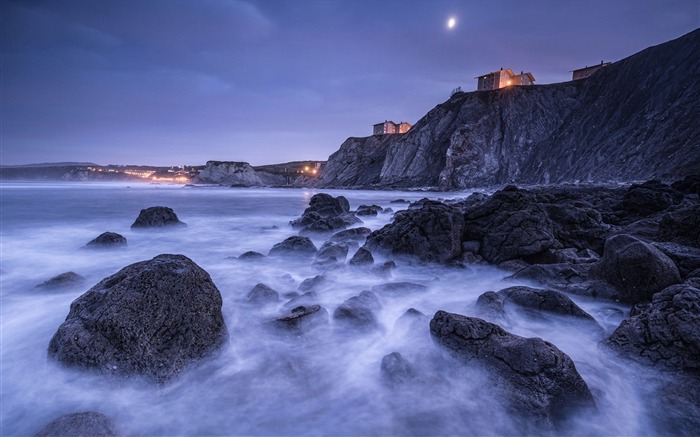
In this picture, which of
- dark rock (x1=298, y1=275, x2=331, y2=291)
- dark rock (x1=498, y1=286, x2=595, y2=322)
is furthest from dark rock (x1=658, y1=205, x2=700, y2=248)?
dark rock (x1=298, y1=275, x2=331, y2=291)

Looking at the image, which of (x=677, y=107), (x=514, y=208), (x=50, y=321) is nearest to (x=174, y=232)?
(x=50, y=321)

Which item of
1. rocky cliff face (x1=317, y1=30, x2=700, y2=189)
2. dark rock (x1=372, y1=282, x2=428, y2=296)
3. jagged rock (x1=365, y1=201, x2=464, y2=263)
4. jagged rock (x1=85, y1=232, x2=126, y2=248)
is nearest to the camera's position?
dark rock (x1=372, y1=282, x2=428, y2=296)

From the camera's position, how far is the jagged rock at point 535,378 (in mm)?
2094

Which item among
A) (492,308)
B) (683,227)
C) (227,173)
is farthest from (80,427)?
(227,173)

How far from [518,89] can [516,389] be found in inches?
1683

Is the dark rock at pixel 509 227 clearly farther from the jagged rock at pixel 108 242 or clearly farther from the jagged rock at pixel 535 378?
the jagged rock at pixel 108 242

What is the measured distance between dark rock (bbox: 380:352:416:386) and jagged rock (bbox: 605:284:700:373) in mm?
1768

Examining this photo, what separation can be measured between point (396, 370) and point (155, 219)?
928 cm

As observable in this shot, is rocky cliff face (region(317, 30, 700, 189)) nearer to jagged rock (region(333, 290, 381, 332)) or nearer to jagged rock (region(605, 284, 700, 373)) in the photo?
jagged rock (region(605, 284, 700, 373))

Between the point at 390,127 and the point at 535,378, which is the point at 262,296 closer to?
the point at 535,378

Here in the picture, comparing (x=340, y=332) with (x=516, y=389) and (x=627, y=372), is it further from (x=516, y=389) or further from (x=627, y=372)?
(x=627, y=372)

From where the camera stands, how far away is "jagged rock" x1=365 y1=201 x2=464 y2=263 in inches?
218

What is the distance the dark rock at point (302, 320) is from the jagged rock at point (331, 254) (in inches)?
84.6

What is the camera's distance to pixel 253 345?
301cm
